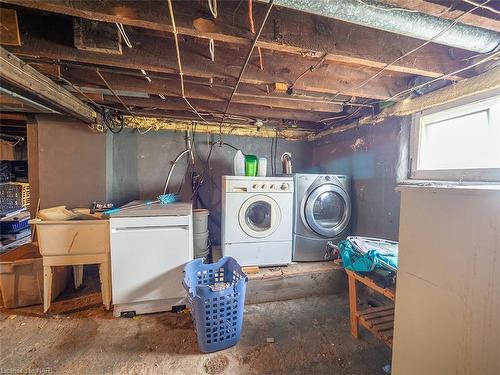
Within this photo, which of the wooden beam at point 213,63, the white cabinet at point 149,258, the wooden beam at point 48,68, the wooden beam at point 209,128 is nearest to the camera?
the wooden beam at point 213,63

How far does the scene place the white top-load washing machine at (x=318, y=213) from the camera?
2.33 meters

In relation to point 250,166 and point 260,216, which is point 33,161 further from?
point 260,216

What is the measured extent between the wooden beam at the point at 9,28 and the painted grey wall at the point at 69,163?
1513 millimetres

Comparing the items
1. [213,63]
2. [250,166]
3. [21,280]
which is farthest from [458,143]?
[21,280]

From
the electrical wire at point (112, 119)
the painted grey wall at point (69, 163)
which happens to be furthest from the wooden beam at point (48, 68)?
the painted grey wall at point (69, 163)

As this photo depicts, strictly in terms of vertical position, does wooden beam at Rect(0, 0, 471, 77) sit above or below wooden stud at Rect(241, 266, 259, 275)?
above

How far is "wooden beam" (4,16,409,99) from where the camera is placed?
3.85ft

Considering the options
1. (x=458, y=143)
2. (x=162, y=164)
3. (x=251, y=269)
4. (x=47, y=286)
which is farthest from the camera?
(x=162, y=164)

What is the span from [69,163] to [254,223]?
215cm

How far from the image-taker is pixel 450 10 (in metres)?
0.88

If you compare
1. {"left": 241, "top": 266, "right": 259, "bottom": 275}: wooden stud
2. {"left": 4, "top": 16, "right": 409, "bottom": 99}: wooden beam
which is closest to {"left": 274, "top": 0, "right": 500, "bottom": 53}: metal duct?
{"left": 4, "top": 16, "right": 409, "bottom": 99}: wooden beam

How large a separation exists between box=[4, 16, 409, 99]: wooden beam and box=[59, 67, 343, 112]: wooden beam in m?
0.25

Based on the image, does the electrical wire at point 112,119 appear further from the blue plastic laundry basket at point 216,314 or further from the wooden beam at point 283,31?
the blue plastic laundry basket at point 216,314

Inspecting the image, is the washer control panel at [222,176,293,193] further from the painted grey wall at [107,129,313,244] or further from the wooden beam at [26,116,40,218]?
the wooden beam at [26,116,40,218]
